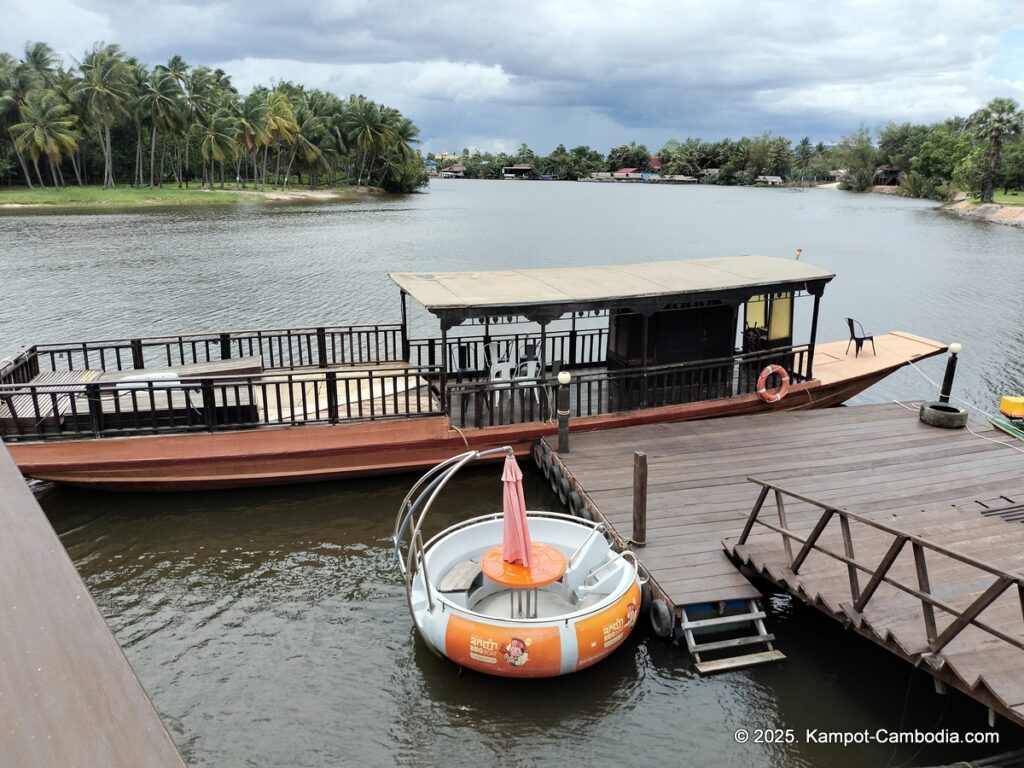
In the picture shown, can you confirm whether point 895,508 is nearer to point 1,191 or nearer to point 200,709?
point 200,709

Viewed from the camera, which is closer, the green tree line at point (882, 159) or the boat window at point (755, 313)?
the boat window at point (755, 313)

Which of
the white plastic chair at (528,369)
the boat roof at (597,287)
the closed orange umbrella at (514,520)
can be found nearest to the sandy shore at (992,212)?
the boat roof at (597,287)

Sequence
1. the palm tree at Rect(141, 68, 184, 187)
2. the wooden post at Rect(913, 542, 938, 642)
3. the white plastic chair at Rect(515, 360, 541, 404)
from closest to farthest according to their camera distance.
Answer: the wooden post at Rect(913, 542, 938, 642)
the white plastic chair at Rect(515, 360, 541, 404)
the palm tree at Rect(141, 68, 184, 187)

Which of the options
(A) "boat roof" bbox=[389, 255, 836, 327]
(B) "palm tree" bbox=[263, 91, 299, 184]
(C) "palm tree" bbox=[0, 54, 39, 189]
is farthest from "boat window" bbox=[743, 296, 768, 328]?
(C) "palm tree" bbox=[0, 54, 39, 189]

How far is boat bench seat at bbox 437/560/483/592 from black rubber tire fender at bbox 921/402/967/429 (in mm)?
8278

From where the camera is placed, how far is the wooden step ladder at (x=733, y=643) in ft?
24.3

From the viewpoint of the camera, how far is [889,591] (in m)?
7.03

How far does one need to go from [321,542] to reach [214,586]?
60.0 inches

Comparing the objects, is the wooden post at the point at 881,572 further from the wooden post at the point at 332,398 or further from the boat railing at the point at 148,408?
the wooden post at the point at 332,398

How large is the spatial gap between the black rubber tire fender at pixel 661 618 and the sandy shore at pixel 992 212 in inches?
2524

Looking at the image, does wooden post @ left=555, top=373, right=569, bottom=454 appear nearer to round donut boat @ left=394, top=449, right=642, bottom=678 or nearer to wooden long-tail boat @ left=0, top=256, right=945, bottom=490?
wooden long-tail boat @ left=0, top=256, right=945, bottom=490

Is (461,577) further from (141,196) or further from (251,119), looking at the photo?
(251,119)

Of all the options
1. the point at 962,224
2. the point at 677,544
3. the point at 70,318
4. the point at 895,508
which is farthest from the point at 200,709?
the point at 962,224

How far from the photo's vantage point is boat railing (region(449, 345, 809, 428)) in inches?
458
